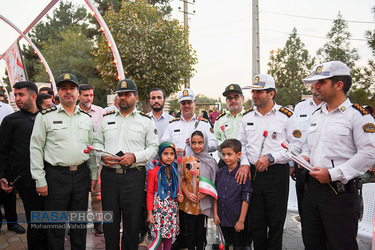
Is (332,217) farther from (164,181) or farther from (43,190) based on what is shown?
(43,190)

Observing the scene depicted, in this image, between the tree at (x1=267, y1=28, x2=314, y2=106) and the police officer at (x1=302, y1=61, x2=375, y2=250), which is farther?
the tree at (x1=267, y1=28, x2=314, y2=106)

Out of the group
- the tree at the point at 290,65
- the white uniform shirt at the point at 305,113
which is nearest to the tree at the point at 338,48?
the tree at the point at 290,65

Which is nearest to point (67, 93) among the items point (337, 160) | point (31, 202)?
point (31, 202)

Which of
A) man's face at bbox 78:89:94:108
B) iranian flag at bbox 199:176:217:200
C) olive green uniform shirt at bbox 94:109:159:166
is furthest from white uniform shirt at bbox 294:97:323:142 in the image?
man's face at bbox 78:89:94:108

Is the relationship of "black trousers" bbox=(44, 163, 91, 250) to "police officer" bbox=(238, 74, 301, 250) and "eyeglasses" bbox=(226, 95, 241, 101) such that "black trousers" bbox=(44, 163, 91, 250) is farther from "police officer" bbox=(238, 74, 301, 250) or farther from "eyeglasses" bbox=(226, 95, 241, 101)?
"eyeglasses" bbox=(226, 95, 241, 101)

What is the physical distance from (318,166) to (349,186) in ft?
0.97

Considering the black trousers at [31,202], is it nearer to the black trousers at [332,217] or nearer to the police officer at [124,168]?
the police officer at [124,168]

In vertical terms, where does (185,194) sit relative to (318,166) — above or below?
below

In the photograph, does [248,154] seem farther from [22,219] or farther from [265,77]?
[22,219]

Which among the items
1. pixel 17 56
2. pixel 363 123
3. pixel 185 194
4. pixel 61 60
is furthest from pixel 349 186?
pixel 61 60

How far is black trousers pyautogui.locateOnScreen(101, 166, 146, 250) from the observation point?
311cm

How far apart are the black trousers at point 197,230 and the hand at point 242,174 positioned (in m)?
0.67

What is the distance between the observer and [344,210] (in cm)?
234

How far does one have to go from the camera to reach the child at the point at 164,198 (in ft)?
10.3
